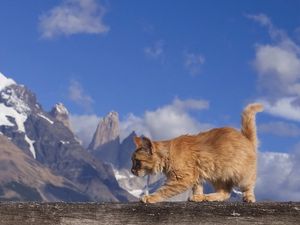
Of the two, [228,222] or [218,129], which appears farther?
[218,129]

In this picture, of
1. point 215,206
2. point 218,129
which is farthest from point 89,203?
point 218,129

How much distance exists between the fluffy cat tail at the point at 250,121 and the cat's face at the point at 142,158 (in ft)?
5.73

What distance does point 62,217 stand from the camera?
18.3 feet

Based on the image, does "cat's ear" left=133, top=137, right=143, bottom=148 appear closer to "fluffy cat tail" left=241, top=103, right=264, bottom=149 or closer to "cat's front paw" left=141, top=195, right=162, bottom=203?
"fluffy cat tail" left=241, top=103, right=264, bottom=149

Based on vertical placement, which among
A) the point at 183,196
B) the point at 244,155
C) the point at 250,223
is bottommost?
the point at 250,223

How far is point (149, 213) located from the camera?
18.3 ft

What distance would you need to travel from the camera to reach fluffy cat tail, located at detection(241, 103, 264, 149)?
37.6 feet

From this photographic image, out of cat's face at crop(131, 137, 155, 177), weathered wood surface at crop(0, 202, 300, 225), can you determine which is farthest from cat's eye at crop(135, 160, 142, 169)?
weathered wood surface at crop(0, 202, 300, 225)

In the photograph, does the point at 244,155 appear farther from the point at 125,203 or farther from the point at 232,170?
the point at 125,203

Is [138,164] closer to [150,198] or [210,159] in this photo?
[210,159]

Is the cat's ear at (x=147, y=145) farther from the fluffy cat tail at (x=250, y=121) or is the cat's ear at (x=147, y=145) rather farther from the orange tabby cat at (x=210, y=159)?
the fluffy cat tail at (x=250, y=121)

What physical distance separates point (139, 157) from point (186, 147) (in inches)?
57.2

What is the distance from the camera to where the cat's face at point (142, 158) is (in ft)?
38.7

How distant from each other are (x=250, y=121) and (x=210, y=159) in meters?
1.32
